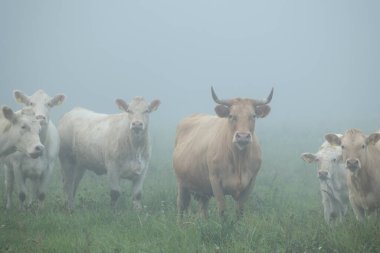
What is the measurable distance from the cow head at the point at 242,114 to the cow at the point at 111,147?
7.91 feet

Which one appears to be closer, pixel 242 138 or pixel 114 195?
pixel 242 138

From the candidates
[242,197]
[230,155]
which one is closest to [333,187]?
[242,197]

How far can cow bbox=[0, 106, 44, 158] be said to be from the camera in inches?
Answer: 354

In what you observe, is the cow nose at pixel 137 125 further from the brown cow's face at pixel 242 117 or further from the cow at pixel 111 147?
the brown cow's face at pixel 242 117

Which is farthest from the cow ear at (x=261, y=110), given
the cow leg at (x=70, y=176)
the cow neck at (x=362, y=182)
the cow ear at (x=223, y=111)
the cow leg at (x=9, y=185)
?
the cow leg at (x=70, y=176)

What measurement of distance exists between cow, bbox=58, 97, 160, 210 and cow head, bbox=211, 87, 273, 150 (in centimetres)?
241

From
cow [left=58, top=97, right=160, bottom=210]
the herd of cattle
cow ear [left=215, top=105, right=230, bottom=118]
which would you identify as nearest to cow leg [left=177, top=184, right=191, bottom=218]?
the herd of cattle

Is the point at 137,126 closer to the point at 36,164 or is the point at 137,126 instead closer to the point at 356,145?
the point at 36,164

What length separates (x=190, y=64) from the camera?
122 metres

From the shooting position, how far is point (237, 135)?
820 cm

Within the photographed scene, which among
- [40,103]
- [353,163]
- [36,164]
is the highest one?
[40,103]

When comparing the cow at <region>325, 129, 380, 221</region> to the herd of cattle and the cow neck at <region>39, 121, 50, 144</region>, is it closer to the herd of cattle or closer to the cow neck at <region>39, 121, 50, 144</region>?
the herd of cattle

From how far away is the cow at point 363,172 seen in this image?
7.84 metres

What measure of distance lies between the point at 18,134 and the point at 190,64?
4490 inches
